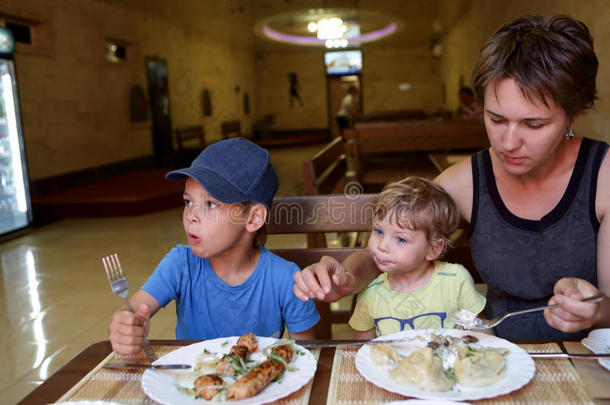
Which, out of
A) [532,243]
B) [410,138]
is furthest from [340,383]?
[410,138]

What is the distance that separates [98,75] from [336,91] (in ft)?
42.6

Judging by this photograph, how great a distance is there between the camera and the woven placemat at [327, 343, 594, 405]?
2.72ft

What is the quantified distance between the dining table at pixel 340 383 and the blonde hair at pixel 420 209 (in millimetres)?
410

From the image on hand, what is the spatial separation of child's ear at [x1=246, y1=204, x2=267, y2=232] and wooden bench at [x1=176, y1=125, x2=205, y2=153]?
10662mm

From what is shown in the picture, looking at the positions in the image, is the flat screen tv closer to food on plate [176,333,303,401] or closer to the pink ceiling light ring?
the pink ceiling light ring

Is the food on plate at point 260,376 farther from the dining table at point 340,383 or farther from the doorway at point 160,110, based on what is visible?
the doorway at point 160,110

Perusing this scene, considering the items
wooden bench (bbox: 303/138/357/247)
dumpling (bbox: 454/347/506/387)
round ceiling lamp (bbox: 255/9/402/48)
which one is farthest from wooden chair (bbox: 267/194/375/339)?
round ceiling lamp (bbox: 255/9/402/48)

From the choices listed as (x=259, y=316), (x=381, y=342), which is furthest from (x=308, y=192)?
(x=381, y=342)

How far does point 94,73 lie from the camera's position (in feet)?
27.7

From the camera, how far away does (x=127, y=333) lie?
1044mm

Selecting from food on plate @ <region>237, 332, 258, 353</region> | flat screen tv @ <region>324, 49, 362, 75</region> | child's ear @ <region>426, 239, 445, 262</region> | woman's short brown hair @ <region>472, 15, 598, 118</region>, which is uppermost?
flat screen tv @ <region>324, 49, 362, 75</region>

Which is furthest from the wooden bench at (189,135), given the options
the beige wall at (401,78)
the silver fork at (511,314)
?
the silver fork at (511,314)

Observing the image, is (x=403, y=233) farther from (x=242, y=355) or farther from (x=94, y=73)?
(x=94, y=73)

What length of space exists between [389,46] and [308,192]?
1821 cm
